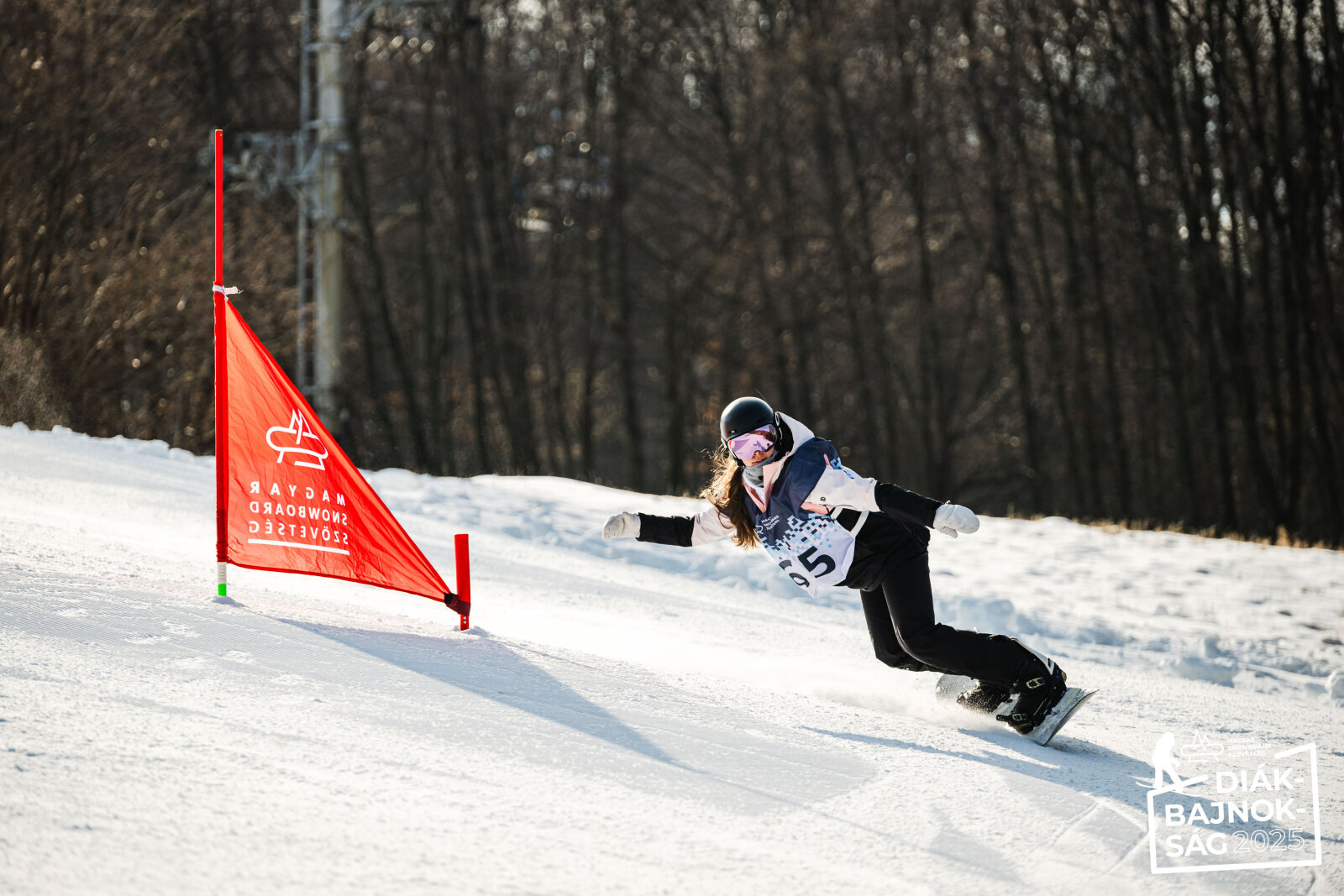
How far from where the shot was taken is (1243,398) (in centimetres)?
2030

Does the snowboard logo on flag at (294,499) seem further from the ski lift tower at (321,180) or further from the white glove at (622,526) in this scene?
the ski lift tower at (321,180)

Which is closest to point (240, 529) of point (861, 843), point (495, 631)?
point (495, 631)

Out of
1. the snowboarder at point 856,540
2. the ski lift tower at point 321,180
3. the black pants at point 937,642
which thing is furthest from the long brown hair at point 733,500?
the ski lift tower at point 321,180

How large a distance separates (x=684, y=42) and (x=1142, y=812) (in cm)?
2269

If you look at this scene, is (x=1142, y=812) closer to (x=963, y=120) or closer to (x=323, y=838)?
(x=323, y=838)

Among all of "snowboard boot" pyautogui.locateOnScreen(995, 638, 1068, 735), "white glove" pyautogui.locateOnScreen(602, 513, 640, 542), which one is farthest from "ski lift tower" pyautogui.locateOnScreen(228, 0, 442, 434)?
"snowboard boot" pyautogui.locateOnScreen(995, 638, 1068, 735)

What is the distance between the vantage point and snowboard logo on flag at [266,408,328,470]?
4.84 metres

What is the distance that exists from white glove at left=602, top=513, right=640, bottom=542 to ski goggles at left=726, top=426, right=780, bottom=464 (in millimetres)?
667

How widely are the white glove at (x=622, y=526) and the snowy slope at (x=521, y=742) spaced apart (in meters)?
0.56

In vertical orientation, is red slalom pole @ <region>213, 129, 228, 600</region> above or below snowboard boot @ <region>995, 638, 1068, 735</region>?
above

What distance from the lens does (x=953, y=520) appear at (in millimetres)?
4121

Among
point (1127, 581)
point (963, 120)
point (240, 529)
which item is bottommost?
point (1127, 581)

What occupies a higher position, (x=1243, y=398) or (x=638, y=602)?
(x=1243, y=398)

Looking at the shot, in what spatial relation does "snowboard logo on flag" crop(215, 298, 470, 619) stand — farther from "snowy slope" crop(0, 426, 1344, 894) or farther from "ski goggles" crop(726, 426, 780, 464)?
"ski goggles" crop(726, 426, 780, 464)
